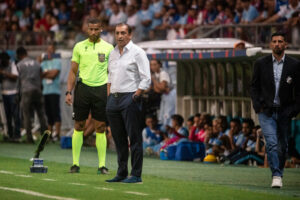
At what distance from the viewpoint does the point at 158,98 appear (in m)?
20.1

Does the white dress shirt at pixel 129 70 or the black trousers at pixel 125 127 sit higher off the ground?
the white dress shirt at pixel 129 70

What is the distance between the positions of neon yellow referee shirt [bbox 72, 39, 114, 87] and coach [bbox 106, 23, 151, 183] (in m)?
1.49

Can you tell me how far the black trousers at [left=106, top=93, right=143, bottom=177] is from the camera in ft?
36.8

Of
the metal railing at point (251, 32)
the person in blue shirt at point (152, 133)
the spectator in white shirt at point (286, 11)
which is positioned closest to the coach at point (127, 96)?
the person in blue shirt at point (152, 133)

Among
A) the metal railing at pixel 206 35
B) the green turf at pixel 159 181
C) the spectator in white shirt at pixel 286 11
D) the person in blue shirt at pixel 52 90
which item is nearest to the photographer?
the green turf at pixel 159 181

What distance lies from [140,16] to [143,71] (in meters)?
14.3

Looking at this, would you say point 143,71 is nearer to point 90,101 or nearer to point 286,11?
point 90,101

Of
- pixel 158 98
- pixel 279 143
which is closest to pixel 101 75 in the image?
pixel 279 143

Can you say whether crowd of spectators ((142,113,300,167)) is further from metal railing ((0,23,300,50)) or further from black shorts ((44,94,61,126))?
black shorts ((44,94,61,126))

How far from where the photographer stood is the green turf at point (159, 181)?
9961mm

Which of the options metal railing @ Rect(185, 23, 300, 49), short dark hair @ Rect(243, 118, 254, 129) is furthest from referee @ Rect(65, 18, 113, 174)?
metal railing @ Rect(185, 23, 300, 49)

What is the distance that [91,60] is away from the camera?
42.6 feet

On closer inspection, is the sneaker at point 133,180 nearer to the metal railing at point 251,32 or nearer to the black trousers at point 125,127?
the black trousers at point 125,127

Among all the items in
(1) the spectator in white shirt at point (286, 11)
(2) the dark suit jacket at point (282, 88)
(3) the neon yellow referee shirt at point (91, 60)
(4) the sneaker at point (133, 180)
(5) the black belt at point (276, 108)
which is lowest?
(4) the sneaker at point (133, 180)
